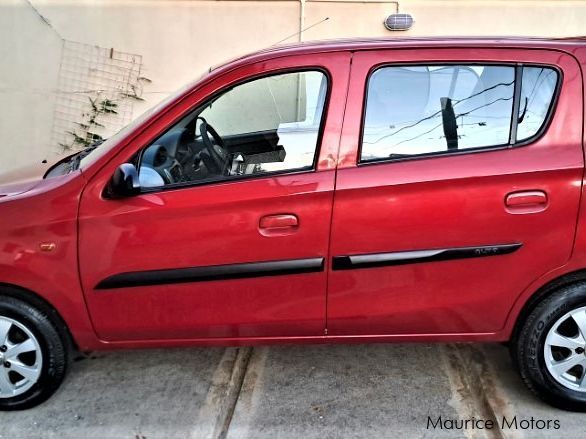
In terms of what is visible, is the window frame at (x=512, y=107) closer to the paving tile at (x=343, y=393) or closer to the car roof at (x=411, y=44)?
the car roof at (x=411, y=44)

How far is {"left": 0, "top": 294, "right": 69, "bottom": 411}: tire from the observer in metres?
2.49

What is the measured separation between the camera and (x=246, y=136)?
2783 millimetres

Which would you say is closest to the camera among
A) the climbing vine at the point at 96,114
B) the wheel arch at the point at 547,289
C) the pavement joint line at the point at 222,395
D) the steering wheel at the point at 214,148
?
the wheel arch at the point at 547,289

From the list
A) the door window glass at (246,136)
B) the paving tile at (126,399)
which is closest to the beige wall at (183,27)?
the door window glass at (246,136)

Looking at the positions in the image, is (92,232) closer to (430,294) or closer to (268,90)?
(268,90)

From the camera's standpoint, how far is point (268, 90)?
2582mm

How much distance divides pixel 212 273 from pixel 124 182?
0.57m

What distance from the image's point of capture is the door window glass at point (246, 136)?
243cm

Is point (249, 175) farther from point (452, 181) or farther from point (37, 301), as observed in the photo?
point (37, 301)

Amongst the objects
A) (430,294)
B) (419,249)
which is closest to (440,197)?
(419,249)

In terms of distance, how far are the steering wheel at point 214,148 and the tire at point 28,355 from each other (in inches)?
42.8

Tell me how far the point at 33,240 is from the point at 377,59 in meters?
1.78

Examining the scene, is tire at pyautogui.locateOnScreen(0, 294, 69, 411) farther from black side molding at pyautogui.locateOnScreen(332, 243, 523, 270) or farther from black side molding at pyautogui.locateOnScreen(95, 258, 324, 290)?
black side molding at pyautogui.locateOnScreen(332, 243, 523, 270)

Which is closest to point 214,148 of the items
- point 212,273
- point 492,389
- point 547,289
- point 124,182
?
point 124,182
